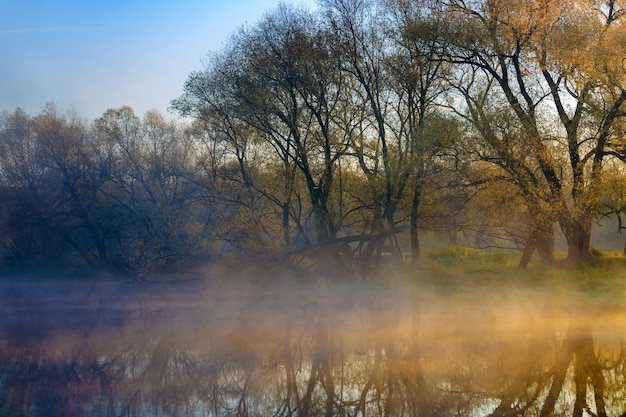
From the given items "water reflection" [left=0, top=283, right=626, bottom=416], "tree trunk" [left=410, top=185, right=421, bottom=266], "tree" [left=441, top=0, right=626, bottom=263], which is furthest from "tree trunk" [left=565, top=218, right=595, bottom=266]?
"tree trunk" [left=410, top=185, right=421, bottom=266]

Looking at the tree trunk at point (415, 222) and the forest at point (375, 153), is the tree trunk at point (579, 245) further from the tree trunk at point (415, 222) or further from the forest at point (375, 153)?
the tree trunk at point (415, 222)

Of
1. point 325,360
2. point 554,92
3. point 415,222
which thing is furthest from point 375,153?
point 325,360

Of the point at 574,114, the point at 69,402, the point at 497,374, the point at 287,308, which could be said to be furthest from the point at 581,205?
the point at 69,402

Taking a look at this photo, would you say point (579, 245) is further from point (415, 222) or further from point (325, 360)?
point (325, 360)

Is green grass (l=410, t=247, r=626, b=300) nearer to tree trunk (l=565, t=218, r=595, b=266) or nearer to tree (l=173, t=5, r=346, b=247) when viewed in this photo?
tree trunk (l=565, t=218, r=595, b=266)

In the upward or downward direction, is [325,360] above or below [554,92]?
below

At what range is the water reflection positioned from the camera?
8875 mm

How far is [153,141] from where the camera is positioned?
39125mm

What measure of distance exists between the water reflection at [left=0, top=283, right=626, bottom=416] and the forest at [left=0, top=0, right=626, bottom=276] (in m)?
6.28

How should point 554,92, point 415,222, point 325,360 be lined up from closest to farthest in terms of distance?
point 325,360 → point 554,92 → point 415,222

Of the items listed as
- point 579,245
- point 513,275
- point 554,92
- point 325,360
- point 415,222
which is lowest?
point 325,360

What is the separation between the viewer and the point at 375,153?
99.0ft

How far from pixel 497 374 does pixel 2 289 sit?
93.1 feet

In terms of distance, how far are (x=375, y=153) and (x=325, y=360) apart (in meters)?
19.3
